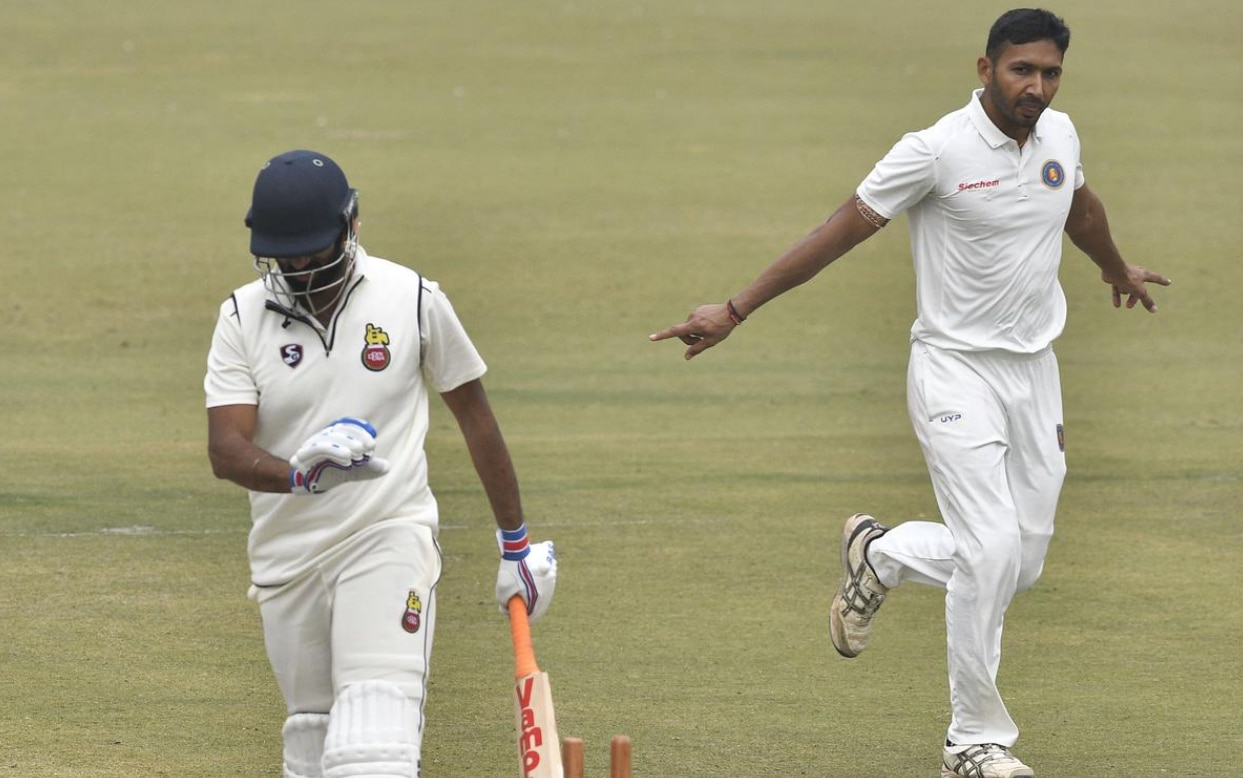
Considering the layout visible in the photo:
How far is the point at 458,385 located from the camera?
598 centimetres

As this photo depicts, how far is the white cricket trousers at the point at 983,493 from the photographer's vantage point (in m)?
7.04

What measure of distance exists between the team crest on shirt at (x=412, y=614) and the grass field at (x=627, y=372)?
148 cm

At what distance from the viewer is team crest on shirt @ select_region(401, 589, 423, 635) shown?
5.76m

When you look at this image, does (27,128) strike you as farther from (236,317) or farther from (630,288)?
(236,317)

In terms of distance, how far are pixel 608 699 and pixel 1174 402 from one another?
8.50 m

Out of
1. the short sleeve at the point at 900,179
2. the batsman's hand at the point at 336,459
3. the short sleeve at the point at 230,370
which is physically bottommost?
the batsman's hand at the point at 336,459

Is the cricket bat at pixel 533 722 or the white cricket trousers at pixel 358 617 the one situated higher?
the white cricket trousers at pixel 358 617

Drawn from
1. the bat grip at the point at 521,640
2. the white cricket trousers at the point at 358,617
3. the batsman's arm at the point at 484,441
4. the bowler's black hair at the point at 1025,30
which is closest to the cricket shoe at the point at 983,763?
the bat grip at the point at 521,640

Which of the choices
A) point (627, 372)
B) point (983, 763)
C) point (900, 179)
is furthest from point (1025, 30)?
point (627, 372)

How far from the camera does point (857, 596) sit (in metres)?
7.76

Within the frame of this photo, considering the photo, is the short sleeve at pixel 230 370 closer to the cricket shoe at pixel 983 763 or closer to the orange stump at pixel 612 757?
the orange stump at pixel 612 757

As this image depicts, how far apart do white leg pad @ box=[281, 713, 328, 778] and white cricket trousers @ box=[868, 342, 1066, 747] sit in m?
2.17

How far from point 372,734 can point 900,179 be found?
267 cm

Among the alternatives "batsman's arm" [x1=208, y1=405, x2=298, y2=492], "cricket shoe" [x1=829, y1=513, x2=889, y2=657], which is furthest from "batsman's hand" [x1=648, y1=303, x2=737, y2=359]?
"batsman's arm" [x1=208, y1=405, x2=298, y2=492]
